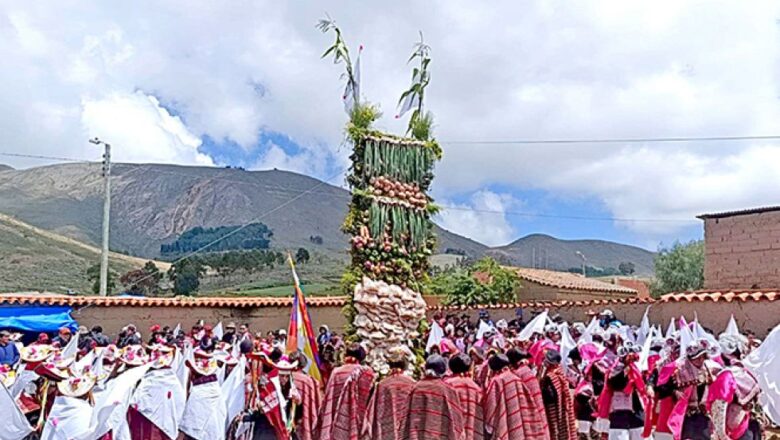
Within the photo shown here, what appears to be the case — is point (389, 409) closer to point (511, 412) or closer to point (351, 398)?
point (351, 398)

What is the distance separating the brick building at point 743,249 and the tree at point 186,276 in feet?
98.1

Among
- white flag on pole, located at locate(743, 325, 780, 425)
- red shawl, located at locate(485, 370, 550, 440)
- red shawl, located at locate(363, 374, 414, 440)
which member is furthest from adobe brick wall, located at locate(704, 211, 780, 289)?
red shawl, located at locate(363, 374, 414, 440)

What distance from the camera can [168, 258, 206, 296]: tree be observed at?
45.1m

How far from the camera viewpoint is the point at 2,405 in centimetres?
704

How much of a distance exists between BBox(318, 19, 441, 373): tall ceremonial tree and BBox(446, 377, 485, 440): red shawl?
→ 121 inches

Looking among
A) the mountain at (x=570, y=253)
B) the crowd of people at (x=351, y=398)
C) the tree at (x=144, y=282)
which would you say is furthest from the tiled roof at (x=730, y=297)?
the mountain at (x=570, y=253)

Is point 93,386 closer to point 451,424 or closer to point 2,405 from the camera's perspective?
point 2,405

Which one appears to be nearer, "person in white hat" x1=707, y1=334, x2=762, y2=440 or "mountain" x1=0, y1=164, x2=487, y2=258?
"person in white hat" x1=707, y1=334, x2=762, y2=440

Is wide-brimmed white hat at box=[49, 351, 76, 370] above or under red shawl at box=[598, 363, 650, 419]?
above

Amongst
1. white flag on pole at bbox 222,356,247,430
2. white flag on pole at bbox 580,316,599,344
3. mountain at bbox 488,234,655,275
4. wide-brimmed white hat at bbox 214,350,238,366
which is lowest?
white flag on pole at bbox 222,356,247,430

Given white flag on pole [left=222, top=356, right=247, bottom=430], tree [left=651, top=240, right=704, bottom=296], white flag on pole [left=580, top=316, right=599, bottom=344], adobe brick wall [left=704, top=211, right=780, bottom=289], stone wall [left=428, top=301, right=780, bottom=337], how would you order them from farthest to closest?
tree [left=651, top=240, right=704, bottom=296] < adobe brick wall [left=704, top=211, right=780, bottom=289] < stone wall [left=428, top=301, right=780, bottom=337] < white flag on pole [left=580, top=316, right=599, bottom=344] < white flag on pole [left=222, top=356, right=247, bottom=430]

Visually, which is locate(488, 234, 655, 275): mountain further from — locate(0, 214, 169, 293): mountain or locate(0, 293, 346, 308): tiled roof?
locate(0, 293, 346, 308): tiled roof

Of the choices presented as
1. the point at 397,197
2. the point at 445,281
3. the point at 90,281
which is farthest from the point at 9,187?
the point at 397,197

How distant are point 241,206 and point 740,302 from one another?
127 m
